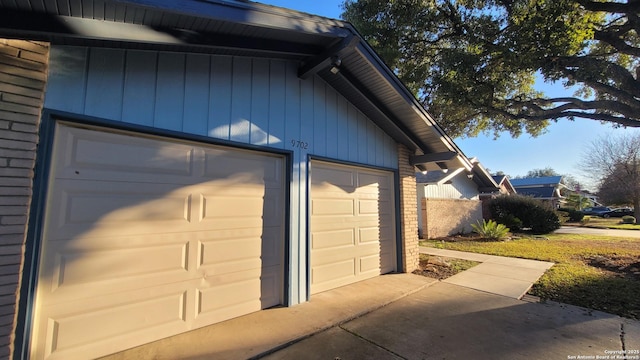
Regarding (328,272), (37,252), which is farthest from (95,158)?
(328,272)

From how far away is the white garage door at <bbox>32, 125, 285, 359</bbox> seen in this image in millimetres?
2873

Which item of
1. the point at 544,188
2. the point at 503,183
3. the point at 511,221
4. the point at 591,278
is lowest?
the point at 591,278

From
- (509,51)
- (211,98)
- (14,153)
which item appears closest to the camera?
(14,153)

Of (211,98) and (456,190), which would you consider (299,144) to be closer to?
(211,98)

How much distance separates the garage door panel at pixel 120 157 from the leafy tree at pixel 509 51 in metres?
8.69

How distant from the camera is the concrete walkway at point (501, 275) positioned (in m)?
5.60

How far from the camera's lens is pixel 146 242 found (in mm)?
3369

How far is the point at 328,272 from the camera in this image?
5.34 m

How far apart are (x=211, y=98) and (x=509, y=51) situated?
8295 mm

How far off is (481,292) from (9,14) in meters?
7.11

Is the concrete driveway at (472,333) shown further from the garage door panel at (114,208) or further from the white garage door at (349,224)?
the garage door panel at (114,208)

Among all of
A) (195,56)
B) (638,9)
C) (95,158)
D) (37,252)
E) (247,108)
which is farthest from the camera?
(638,9)

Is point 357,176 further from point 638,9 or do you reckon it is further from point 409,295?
point 638,9

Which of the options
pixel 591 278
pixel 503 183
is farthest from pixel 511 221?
pixel 591 278
